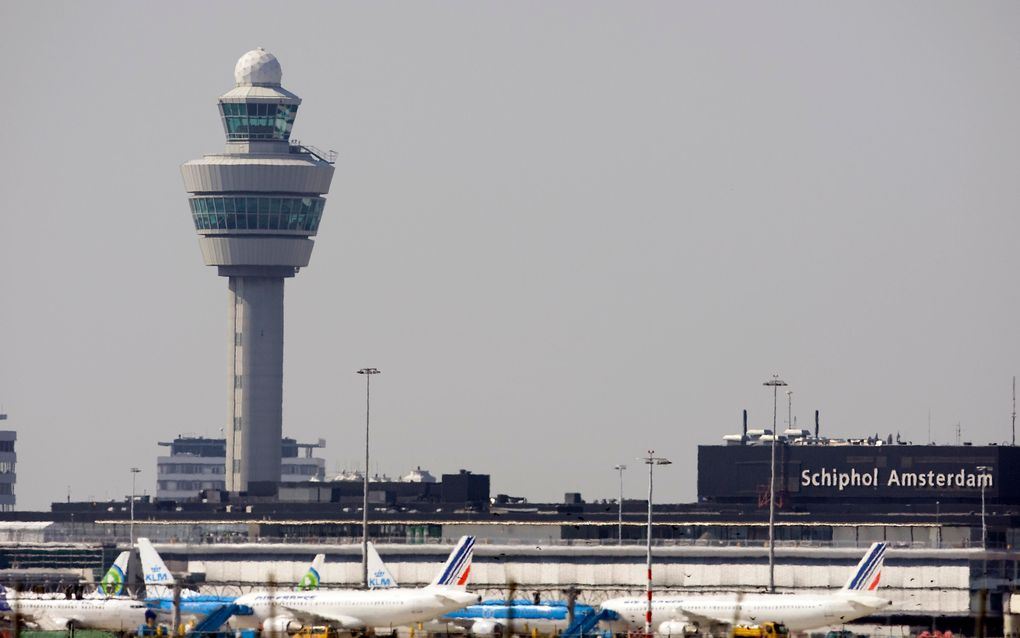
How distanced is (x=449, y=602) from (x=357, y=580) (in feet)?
204

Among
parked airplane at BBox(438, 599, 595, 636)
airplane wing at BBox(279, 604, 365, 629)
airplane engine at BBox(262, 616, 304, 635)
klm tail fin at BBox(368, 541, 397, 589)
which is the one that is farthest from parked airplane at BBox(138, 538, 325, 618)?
parked airplane at BBox(438, 599, 595, 636)

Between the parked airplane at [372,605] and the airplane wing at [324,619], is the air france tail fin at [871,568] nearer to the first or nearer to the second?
the parked airplane at [372,605]

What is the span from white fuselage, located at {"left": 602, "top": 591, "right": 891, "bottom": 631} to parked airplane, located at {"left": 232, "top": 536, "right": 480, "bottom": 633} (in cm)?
1062

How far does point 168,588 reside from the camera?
538 feet

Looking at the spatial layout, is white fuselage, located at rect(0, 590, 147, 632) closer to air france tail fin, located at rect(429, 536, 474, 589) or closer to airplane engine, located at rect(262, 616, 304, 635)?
airplane engine, located at rect(262, 616, 304, 635)

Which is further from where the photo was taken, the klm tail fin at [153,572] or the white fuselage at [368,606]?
the klm tail fin at [153,572]

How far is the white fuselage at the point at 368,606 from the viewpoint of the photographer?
13588 centimetres

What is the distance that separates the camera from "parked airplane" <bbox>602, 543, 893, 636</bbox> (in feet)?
449

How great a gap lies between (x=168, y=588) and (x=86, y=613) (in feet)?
76.2

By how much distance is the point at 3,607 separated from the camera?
140 m

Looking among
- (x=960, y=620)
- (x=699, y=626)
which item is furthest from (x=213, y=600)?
(x=960, y=620)

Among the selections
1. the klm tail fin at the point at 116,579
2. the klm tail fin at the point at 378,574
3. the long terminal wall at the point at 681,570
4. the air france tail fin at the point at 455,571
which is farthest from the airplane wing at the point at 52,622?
the long terminal wall at the point at 681,570

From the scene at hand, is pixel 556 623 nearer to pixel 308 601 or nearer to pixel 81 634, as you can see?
pixel 308 601

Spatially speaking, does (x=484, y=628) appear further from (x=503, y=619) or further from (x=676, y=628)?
(x=676, y=628)
